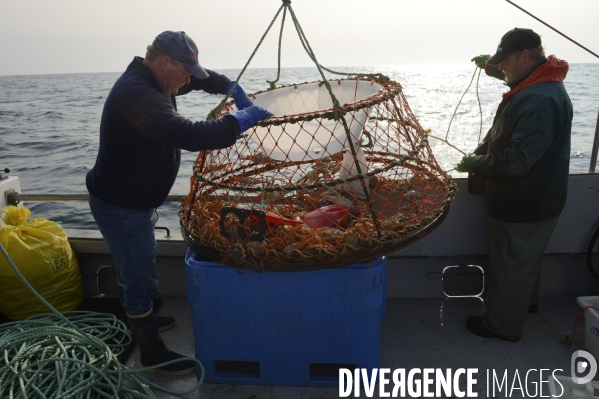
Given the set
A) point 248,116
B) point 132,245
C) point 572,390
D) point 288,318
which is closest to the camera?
point 572,390

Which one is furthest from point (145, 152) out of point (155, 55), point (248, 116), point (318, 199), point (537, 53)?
point (537, 53)

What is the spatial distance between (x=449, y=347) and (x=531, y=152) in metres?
1.20

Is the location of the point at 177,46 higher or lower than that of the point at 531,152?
higher

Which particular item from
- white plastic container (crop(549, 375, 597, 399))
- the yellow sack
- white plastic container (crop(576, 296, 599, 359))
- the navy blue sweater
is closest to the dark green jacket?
white plastic container (crop(576, 296, 599, 359))

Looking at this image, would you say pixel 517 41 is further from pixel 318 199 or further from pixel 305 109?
pixel 318 199

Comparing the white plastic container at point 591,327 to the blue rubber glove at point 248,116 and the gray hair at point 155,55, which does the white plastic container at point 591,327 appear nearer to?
the blue rubber glove at point 248,116

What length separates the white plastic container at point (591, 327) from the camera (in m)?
2.53

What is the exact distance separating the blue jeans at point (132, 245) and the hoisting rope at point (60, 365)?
0.32 m

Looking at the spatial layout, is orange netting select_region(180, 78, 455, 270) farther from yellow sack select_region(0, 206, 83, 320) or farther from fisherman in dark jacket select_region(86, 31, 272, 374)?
yellow sack select_region(0, 206, 83, 320)

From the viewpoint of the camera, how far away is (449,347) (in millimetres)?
2736

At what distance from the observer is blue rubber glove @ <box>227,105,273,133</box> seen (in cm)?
200

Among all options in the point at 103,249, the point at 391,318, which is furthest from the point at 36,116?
the point at 391,318

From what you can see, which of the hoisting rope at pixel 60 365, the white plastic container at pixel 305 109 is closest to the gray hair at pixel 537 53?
the white plastic container at pixel 305 109

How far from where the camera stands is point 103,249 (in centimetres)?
333
